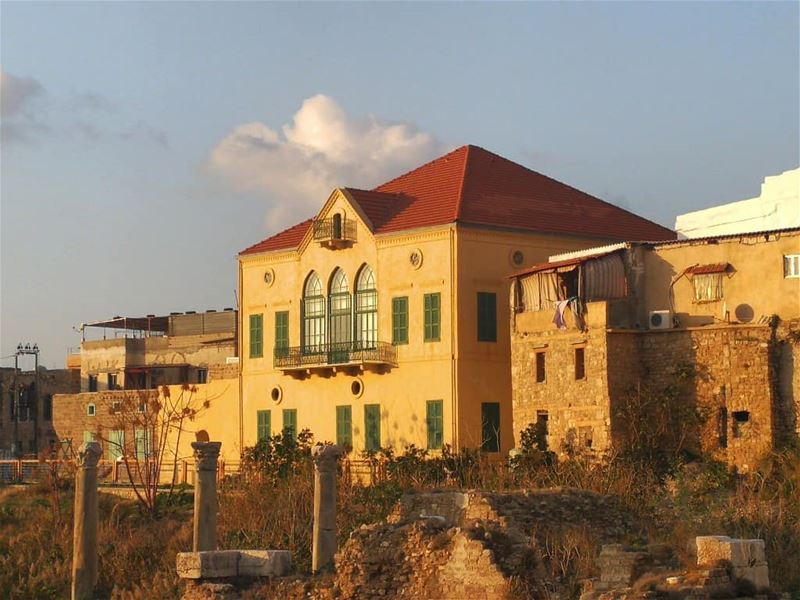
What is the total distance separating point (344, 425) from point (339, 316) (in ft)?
9.44

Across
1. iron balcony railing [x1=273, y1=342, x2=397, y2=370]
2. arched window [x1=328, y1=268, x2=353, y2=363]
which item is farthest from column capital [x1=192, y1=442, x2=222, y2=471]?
arched window [x1=328, y1=268, x2=353, y2=363]

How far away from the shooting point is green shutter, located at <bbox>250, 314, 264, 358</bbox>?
46250 millimetres

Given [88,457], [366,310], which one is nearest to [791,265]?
[366,310]

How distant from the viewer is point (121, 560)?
3656 cm

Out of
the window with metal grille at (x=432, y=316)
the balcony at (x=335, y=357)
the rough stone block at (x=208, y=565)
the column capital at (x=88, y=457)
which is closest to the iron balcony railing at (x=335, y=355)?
the balcony at (x=335, y=357)

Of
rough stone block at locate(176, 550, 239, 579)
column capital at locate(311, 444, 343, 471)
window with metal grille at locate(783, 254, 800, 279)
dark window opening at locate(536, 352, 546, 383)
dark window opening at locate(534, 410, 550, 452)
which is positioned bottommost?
rough stone block at locate(176, 550, 239, 579)

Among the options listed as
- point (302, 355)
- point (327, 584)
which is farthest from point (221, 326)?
point (327, 584)

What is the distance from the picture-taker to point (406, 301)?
1654 inches

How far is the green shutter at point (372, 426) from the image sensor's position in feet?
138

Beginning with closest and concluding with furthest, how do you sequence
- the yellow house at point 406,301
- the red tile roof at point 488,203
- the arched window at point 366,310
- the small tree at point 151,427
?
the yellow house at point 406,301
the red tile roof at point 488,203
the arched window at point 366,310
the small tree at point 151,427

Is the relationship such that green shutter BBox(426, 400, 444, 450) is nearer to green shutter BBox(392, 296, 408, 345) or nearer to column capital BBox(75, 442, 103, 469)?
green shutter BBox(392, 296, 408, 345)

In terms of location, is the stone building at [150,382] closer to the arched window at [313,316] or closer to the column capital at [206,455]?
the arched window at [313,316]

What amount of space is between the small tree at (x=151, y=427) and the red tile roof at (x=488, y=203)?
556 cm

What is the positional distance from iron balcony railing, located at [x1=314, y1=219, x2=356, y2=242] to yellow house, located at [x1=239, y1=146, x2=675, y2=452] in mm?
37
